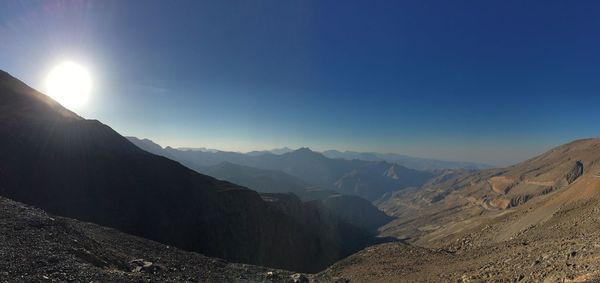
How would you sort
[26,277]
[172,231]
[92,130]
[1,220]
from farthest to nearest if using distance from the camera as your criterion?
[92,130] < [172,231] < [1,220] < [26,277]

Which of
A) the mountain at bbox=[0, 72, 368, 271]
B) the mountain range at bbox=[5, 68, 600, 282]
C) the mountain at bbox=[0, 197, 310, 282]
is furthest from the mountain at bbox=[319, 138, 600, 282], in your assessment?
the mountain at bbox=[0, 72, 368, 271]

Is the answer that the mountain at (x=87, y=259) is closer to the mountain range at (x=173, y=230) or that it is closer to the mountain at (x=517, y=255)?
the mountain range at (x=173, y=230)

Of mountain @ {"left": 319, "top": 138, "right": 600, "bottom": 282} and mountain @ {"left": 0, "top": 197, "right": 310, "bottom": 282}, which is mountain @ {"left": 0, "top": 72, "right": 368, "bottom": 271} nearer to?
mountain @ {"left": 0, "top": 197, "right": 310, "bottom": 282}

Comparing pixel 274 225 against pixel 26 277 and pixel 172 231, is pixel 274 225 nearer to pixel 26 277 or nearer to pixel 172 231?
pixel 172 231

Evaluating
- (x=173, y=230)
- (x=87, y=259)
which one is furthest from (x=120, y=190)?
(x=87, y=259)

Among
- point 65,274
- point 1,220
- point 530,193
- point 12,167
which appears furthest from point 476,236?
point 530,193

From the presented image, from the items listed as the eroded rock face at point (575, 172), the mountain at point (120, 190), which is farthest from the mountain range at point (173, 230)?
the eroded rock face at point (575, 172)

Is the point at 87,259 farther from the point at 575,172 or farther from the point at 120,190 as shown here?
the point at 575,172
